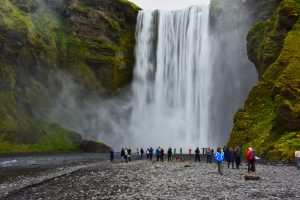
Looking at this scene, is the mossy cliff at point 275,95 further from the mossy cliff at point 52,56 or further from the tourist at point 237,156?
the mossy cliff at point 52,56

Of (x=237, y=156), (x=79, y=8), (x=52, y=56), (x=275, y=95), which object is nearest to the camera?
(x=237, y=156)

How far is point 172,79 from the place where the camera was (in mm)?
96438

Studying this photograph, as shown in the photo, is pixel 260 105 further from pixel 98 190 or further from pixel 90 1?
pixel 90 1

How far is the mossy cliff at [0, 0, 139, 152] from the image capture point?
3482 inches

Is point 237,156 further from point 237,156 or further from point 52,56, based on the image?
point 52,56

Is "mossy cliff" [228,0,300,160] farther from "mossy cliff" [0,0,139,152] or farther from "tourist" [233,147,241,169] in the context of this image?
"mossy cliff" [0,0,139,152]


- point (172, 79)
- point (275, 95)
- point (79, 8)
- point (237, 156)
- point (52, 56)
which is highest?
point (79, 8)

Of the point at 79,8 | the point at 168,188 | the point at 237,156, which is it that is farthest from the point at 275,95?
the point at 79,8

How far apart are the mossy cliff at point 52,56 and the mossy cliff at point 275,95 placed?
4165cm

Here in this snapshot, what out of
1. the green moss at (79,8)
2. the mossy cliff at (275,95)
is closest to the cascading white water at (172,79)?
the green moss at (79,8)

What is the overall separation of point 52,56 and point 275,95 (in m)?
72.4

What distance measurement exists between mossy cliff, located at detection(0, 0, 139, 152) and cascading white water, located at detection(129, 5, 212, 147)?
20.9 feet

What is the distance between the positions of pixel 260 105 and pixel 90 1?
251 feet

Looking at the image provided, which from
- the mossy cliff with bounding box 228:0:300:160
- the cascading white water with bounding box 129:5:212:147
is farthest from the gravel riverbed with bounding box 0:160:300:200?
the cascading white water with bounding box 129:5:212:147
